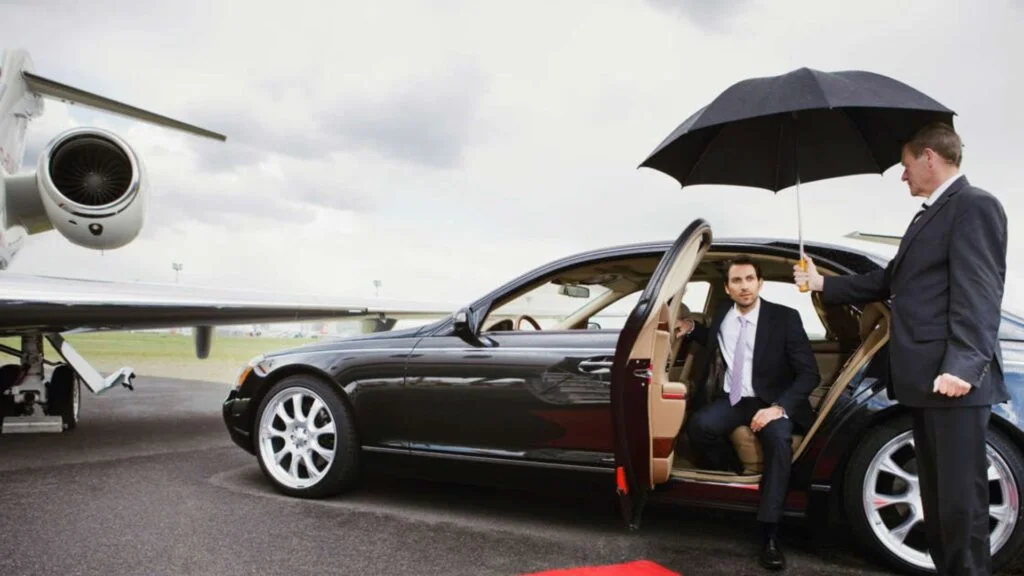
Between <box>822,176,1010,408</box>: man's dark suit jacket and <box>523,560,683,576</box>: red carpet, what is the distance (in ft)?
3.87

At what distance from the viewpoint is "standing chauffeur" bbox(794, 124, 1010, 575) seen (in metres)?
2.22

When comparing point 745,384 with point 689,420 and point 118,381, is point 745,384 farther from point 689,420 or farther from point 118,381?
point 118,381

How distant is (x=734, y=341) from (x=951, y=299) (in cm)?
128

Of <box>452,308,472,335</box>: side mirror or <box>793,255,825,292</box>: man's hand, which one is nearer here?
<box>793,255,825,292</box>: man's hand

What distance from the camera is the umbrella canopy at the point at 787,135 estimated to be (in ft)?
9.71

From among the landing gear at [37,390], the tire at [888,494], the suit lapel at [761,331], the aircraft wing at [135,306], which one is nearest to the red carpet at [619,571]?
the tire at [888,494]

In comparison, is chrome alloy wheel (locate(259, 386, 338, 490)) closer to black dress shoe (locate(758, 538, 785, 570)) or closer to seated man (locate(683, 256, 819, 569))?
seated man (locate(683, 256, 819, 569))

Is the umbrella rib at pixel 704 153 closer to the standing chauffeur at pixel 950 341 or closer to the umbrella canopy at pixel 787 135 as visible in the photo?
the umbrella canopy at pixel 787 135

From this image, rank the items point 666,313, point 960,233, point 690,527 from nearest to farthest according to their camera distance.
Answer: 1. point 960,233
2. point 666,313
3. point 690,527

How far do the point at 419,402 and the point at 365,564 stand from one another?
1.01m

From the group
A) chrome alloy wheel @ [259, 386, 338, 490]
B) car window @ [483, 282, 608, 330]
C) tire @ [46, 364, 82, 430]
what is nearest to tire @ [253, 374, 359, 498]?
chrome alloy wheel @ [259, 386, 338, 490]

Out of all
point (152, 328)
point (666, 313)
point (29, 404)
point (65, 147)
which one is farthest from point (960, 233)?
point (65, 147)

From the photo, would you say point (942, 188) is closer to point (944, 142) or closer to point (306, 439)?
point (944, 142)

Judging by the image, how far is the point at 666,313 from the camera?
3145 millimetres
